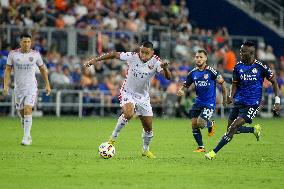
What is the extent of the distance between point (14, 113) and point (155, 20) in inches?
325

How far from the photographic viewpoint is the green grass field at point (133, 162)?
1305 cm

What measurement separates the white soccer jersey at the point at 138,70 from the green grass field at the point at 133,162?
1391mm

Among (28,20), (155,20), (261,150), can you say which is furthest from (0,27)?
(261,150)

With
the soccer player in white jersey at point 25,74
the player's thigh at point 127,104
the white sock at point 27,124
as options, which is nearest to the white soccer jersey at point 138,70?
the player's thigh at point 127,104

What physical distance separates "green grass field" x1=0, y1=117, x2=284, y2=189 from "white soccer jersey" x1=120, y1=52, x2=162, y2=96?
1.39 meters

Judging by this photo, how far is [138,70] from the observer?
17.4 metres

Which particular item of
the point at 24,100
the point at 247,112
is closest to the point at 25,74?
the point at 24,100

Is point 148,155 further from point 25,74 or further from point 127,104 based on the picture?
point 25,74

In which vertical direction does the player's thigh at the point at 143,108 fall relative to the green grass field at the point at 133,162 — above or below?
above

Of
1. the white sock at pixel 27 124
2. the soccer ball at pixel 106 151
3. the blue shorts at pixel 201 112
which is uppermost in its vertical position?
the blue shorts at pixel 201 112

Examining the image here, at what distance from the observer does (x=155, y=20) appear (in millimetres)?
38562

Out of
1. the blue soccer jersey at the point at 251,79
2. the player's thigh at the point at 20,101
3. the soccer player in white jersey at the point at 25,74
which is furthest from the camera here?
the player's thigh at the point at 20,101

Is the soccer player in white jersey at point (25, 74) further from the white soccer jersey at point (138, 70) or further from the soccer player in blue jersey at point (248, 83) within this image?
the soccer player in blue jersey at point (248, 83)

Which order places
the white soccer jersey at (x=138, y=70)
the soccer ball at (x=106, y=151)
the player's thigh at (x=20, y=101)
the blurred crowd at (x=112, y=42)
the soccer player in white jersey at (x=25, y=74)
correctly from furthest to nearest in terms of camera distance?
the blurred crowd at (x=112, y=42), the player's thigh at (x=20, y=101), the soccer player in white jersey at (x=25, y=74), the white soccer jersey at (x=138, y=70), the soccer ball at (x=106, y=151)
